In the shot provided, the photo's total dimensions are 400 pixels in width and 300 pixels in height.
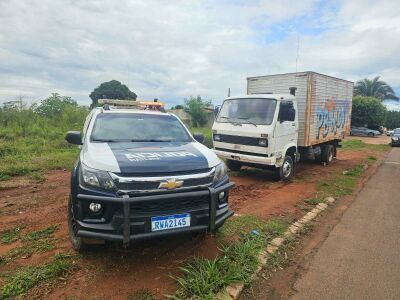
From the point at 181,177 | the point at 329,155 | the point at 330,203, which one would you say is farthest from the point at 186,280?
the point at 329,155

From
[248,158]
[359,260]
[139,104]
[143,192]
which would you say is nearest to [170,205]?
[143,192]

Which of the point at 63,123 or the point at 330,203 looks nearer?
the point at 330,203

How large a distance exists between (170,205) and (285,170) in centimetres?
584

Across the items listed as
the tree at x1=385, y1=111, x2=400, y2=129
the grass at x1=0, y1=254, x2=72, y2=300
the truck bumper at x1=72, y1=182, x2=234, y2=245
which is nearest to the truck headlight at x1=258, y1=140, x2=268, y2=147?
the truck bumper at x1=72, y1=182, x2=234, y2=245

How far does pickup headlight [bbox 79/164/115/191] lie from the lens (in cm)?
306

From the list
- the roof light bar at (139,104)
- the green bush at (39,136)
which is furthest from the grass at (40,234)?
the green bush at (39,136)

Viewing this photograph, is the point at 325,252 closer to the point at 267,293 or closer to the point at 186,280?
the point at 267,293

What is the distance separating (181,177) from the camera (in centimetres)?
329

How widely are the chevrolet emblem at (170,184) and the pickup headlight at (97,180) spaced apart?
50 centimetres

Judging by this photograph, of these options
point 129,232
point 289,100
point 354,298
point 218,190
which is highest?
point 289,100

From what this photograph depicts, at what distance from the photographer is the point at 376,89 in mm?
43562

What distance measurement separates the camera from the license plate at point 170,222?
312 centimetres

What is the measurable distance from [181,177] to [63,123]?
13.5 meters

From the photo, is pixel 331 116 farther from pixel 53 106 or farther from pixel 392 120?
pixel 392 120
